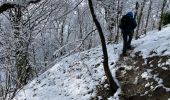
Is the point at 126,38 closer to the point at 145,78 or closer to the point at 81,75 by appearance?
the point at 145,78

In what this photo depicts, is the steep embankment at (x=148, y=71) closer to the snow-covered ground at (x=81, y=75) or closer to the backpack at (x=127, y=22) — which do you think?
the snow-covered ground at (x=81, y=75)

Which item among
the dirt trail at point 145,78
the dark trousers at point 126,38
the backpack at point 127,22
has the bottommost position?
the dirt trail at point 145,78

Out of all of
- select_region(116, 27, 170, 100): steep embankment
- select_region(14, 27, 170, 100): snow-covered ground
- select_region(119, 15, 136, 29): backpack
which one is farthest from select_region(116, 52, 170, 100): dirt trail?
select_region(119, 15, 136, 29): backpack

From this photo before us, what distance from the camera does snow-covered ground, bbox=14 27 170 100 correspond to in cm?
1459

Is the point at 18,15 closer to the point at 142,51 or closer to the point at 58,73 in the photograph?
the point at 58,73

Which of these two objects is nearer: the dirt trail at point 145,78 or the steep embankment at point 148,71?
the dirt trail at point 145,78

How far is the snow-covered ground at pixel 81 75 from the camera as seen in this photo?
574 inches

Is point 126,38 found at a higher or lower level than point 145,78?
higher

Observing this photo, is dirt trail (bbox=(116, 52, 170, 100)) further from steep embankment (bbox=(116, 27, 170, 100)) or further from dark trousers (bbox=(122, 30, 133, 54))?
dark trousers (bbox=(122, 30, 133, 54))

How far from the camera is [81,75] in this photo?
16.5 metres

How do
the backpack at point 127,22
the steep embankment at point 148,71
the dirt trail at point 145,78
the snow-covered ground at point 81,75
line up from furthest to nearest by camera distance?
the snow-covered ground at point 81,75, the backpack at point 127,22, the steep embankment at point 148,71, the dirt trail at point 145,78

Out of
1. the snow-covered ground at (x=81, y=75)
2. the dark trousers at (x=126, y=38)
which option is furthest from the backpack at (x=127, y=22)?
the snow-covered ground at (x=81, y=75)

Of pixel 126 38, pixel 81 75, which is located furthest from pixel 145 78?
pixel 81 75

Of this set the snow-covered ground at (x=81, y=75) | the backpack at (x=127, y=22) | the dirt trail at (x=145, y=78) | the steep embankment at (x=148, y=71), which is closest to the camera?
the dirt trail at (x=145, y=78)
